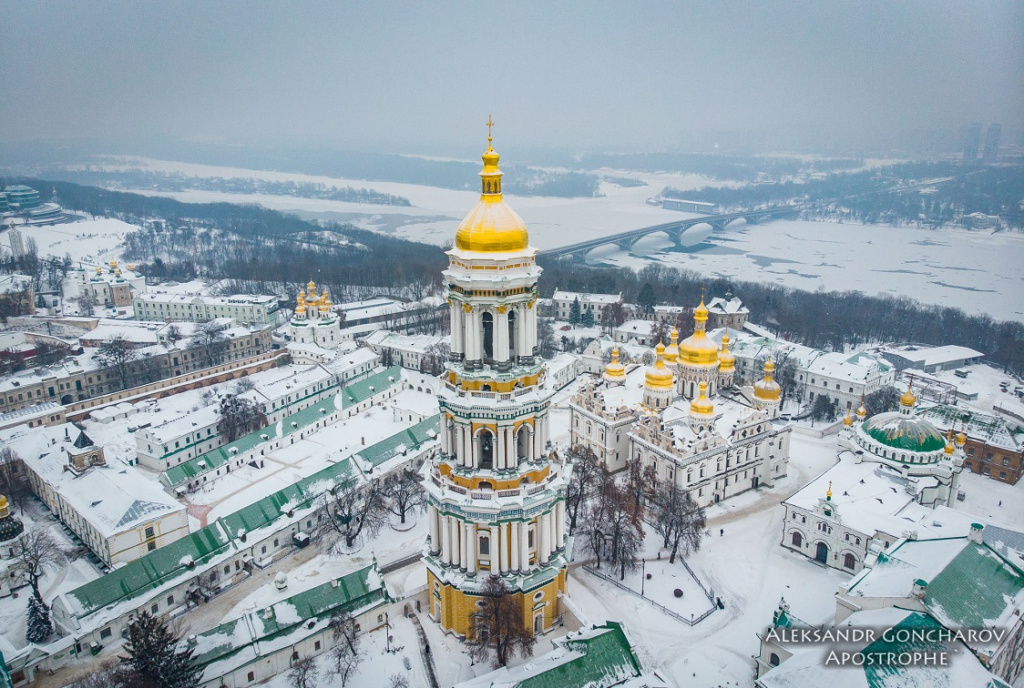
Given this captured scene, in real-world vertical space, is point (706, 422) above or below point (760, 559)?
above

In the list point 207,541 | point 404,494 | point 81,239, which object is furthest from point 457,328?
point 81,239

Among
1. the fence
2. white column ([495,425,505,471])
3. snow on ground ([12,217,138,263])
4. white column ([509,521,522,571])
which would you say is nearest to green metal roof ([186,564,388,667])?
white column ([509,521,522,571])

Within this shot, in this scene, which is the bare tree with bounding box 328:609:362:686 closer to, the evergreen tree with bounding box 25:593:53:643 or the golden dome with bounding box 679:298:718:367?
the evergreen tree with bounding box 25:593:53:643

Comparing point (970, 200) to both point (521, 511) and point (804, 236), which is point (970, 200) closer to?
point (804, 236)

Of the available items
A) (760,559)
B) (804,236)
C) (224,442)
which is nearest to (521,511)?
(760,559)

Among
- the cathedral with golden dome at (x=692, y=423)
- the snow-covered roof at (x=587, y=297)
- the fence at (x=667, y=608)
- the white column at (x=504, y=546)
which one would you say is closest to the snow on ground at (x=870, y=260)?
the snow-covered roof at (x=587, y=297)

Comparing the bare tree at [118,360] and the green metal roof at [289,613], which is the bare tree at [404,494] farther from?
the bare tree at [118,360]

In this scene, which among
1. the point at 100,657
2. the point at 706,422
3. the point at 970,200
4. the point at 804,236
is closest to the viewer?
the point at 100,657
